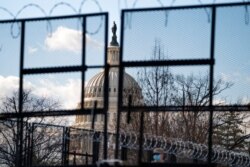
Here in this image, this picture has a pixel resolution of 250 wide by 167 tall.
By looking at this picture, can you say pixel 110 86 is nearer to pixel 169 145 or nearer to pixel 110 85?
pixel 110 85

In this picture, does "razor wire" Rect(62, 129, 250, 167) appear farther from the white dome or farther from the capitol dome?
the white dome

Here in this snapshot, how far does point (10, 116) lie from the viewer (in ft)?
41.0

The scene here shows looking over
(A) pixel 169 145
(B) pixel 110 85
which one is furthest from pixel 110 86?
(A) pixel 169 145

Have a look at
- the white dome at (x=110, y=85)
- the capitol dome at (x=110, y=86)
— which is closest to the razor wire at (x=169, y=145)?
the capitol dome at (x=110, y=86)

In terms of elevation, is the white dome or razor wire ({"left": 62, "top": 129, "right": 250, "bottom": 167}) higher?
the white dome

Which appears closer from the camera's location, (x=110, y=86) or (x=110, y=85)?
(x=110, y=85)

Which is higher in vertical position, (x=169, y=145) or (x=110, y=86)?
(x=110, y=86)

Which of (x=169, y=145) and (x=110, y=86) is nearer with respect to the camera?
(x=169, y=145)

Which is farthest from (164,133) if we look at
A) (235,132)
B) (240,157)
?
(240,157)

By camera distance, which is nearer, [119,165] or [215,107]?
[119,165]

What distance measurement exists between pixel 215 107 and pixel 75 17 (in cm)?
283

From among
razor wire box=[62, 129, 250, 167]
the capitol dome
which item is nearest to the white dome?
the capitol dome

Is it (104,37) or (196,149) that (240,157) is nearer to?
(196,149)

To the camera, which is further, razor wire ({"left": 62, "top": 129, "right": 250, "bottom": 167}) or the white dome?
razor wire ({"left": 62, "top": 129, "right": 250, "bottom": 167})
